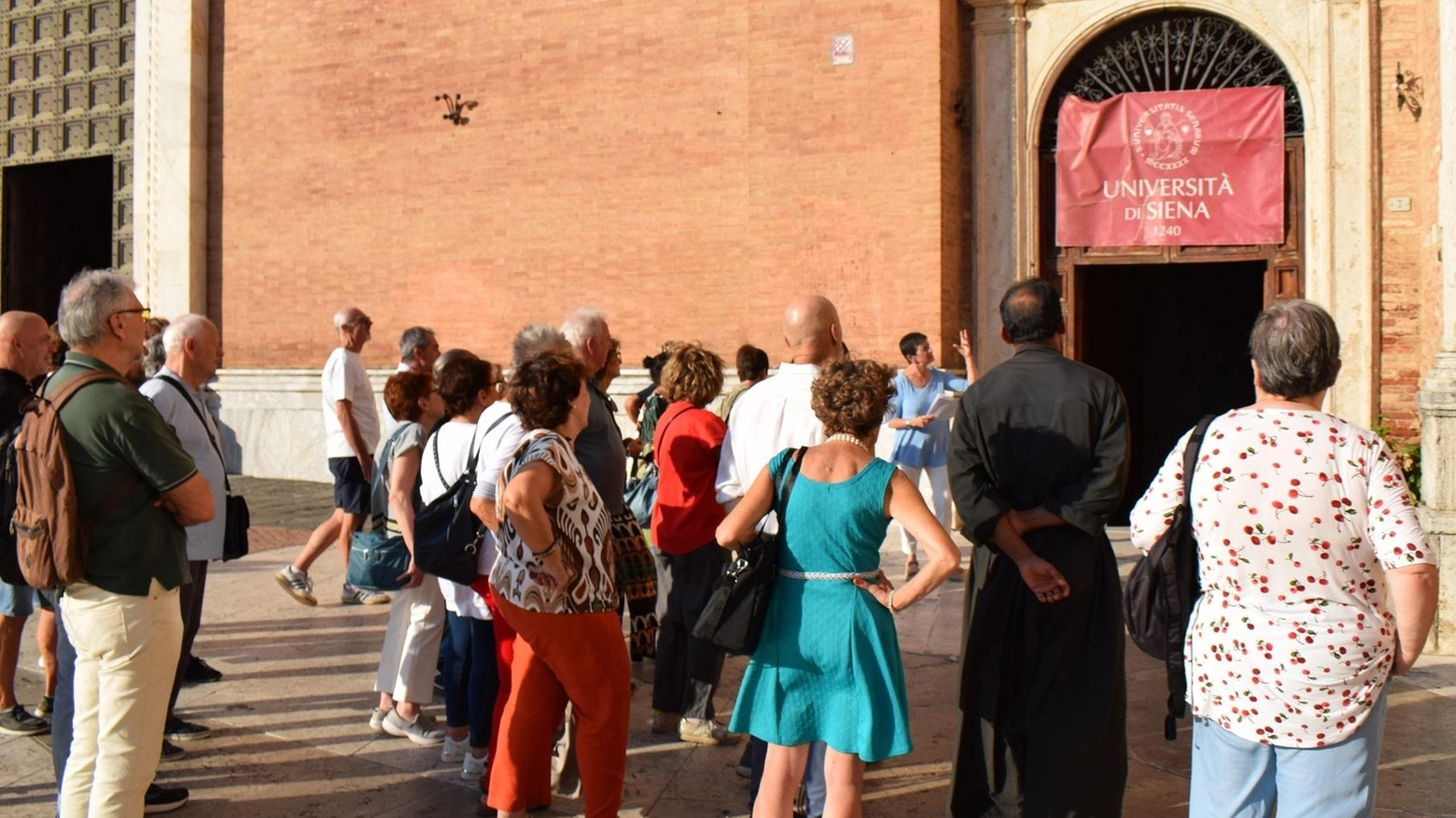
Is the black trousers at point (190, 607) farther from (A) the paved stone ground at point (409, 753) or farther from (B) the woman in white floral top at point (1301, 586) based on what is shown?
(B) the woman in white floral top at point (1301, 586)

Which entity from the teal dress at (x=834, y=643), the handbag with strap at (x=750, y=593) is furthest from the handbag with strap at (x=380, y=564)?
the teal dress at (x=834, y=643)

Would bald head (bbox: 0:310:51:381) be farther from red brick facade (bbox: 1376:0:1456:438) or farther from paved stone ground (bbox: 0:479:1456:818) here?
red brick facade (bbox: 1376:0:1456:438)

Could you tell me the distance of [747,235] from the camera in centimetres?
1162

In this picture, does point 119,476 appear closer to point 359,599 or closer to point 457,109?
point 359,599

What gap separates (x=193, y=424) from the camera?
16.8 feet

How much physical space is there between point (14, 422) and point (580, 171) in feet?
26.1

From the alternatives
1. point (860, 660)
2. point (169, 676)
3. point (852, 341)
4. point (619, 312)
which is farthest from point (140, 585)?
point (619, 312)

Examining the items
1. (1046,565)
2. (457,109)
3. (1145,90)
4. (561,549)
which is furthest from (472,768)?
(457,109)

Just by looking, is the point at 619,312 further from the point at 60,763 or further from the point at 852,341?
the point at 60,763

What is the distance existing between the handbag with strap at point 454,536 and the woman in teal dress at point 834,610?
1.10 m

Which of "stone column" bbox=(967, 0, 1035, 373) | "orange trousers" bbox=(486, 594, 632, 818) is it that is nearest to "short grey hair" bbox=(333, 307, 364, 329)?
"orange trousers" bbox=(486, 594, 632, 818)

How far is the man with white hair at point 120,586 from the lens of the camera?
3.79 m

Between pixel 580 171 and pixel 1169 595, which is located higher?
Result: pixel 580 171

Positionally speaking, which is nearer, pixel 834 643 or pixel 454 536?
pixel 834 643
